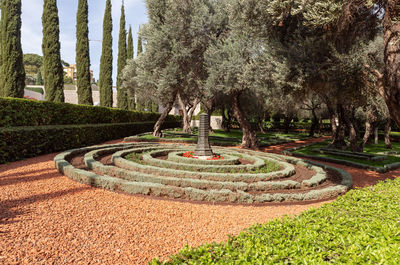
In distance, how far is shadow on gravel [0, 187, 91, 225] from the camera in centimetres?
465

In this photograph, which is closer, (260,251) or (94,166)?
(260,251)

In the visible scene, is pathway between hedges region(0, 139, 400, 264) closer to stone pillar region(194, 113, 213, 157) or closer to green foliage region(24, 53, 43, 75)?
stone pillar region(194, 113, 213, 157)

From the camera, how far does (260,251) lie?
9.11ft

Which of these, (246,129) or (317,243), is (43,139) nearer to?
(317,243)

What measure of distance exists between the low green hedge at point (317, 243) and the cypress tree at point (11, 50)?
19430 mm

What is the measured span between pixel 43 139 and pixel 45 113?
2.15m

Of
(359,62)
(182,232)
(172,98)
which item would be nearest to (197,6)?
(172,98)

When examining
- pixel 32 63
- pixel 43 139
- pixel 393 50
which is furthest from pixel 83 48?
pixel 32 63

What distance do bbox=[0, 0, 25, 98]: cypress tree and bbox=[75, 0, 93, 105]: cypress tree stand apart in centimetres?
585

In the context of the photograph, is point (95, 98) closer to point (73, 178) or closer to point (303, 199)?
point (73, 178)

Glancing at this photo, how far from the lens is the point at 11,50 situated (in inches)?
647

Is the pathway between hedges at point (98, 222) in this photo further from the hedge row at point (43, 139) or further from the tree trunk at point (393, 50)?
the tree trunk at point (393, 50)

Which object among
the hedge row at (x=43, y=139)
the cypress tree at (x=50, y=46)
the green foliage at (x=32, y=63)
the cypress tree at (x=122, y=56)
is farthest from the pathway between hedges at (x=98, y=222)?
Result: the green foliage at (x=32, y=63)

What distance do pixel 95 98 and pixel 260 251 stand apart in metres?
47.9
